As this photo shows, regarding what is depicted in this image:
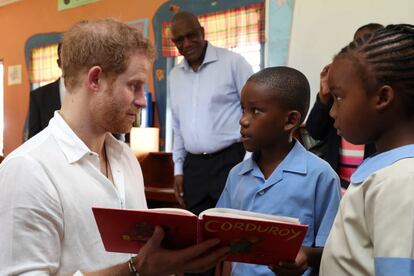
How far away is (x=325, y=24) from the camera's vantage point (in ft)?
10.4

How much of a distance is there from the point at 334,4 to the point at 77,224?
280cm

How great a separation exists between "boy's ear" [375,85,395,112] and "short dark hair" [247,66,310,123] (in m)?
0.55

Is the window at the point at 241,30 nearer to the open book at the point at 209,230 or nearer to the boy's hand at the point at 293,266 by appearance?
the boy's hand at the point at 293,266

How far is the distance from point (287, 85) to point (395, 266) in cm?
82

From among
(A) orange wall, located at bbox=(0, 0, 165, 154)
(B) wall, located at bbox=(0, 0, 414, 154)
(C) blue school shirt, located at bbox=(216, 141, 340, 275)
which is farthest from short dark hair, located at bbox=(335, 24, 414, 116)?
(A) orange wall, located at bbox=(0, 0, 165, 154)

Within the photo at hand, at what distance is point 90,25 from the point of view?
103 centimetres

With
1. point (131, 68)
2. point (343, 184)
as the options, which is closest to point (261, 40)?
point (343, 184)

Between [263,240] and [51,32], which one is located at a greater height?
[51,32]

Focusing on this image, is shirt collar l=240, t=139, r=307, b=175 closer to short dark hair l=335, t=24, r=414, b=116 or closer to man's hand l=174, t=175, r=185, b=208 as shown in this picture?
short dark hair l=335, t=24, r=414, b=116

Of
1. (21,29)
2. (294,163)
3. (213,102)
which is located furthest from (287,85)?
(21,29)

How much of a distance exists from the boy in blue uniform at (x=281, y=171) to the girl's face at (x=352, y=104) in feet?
1.16

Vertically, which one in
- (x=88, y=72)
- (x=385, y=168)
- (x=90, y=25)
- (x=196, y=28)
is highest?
(x=196, y=28)

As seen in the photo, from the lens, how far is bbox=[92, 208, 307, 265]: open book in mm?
862

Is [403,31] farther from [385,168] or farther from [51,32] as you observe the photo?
[51,32]
